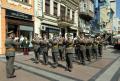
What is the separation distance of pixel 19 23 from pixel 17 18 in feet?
1.79

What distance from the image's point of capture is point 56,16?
3194 cm

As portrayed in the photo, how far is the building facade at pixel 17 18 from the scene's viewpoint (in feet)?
68.8

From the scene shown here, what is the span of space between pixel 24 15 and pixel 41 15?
3682mm

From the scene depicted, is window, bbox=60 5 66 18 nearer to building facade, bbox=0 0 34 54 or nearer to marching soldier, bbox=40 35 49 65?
building facade, bbox=0 0 34 54

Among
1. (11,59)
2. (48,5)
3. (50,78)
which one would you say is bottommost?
(50,78)

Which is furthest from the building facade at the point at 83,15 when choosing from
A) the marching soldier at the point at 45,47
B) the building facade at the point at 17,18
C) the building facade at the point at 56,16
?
the marching soldier at the point at 45,47

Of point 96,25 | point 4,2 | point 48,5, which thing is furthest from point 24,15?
point 96,25

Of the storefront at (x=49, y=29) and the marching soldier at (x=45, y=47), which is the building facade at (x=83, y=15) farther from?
the marching soldier at (x=45, y=47)

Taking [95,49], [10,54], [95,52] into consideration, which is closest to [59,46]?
[95,49]

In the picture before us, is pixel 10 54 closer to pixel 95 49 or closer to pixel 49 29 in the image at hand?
pixel 95 49

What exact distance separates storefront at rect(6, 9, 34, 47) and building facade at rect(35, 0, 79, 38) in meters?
1.54

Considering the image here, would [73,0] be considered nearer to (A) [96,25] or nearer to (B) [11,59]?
(A) [96,25]

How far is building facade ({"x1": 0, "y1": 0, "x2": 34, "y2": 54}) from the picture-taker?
2097 centimetres

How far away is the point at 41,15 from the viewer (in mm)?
27094
